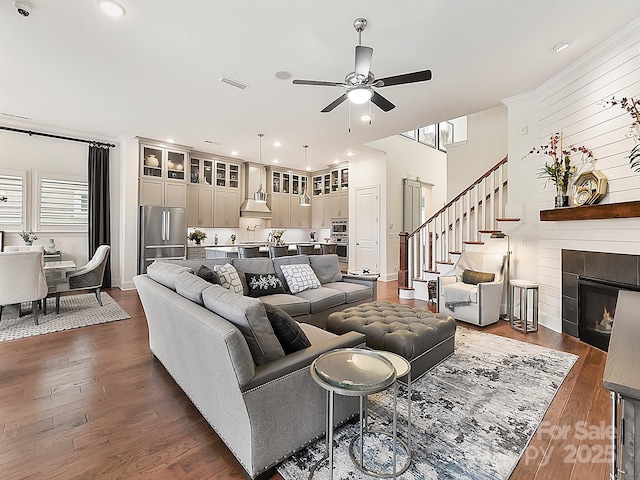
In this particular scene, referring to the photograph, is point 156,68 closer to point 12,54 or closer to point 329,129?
point 12,54

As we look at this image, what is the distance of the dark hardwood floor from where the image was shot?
1.56 m

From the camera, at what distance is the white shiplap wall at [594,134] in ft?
9.21

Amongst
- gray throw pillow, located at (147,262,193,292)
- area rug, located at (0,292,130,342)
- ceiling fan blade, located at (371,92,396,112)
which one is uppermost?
ceiling fan blade, located at (371,92,396,112)

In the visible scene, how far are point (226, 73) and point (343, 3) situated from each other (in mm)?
1702

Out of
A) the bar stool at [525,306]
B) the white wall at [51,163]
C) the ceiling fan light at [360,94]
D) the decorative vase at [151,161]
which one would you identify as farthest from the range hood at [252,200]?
the bar stool at [525,306]

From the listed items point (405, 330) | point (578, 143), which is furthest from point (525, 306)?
point (405, 330)

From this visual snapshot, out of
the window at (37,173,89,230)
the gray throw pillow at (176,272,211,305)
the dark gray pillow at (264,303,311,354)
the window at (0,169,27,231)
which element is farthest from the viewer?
the window at (37,173,89,230)

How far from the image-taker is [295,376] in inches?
60.1

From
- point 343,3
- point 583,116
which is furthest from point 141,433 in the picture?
point 583,116

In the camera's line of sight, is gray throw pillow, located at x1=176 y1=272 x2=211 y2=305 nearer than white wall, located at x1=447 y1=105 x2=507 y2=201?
Yes

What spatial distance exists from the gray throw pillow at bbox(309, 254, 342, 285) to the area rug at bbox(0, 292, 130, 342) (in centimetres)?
275

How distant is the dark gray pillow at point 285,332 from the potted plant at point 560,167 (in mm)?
3451

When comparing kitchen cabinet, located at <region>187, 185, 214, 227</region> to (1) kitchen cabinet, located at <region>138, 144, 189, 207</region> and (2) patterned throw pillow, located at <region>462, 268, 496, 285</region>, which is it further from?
(2) patterned throw pillow, located at <region>462, 268, 496, 285</region>

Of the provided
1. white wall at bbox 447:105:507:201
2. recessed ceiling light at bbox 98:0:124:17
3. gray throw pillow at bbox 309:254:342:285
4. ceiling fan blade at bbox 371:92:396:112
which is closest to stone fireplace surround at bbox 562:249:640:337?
ceiling fan blade at bbox 371:92:396:112
